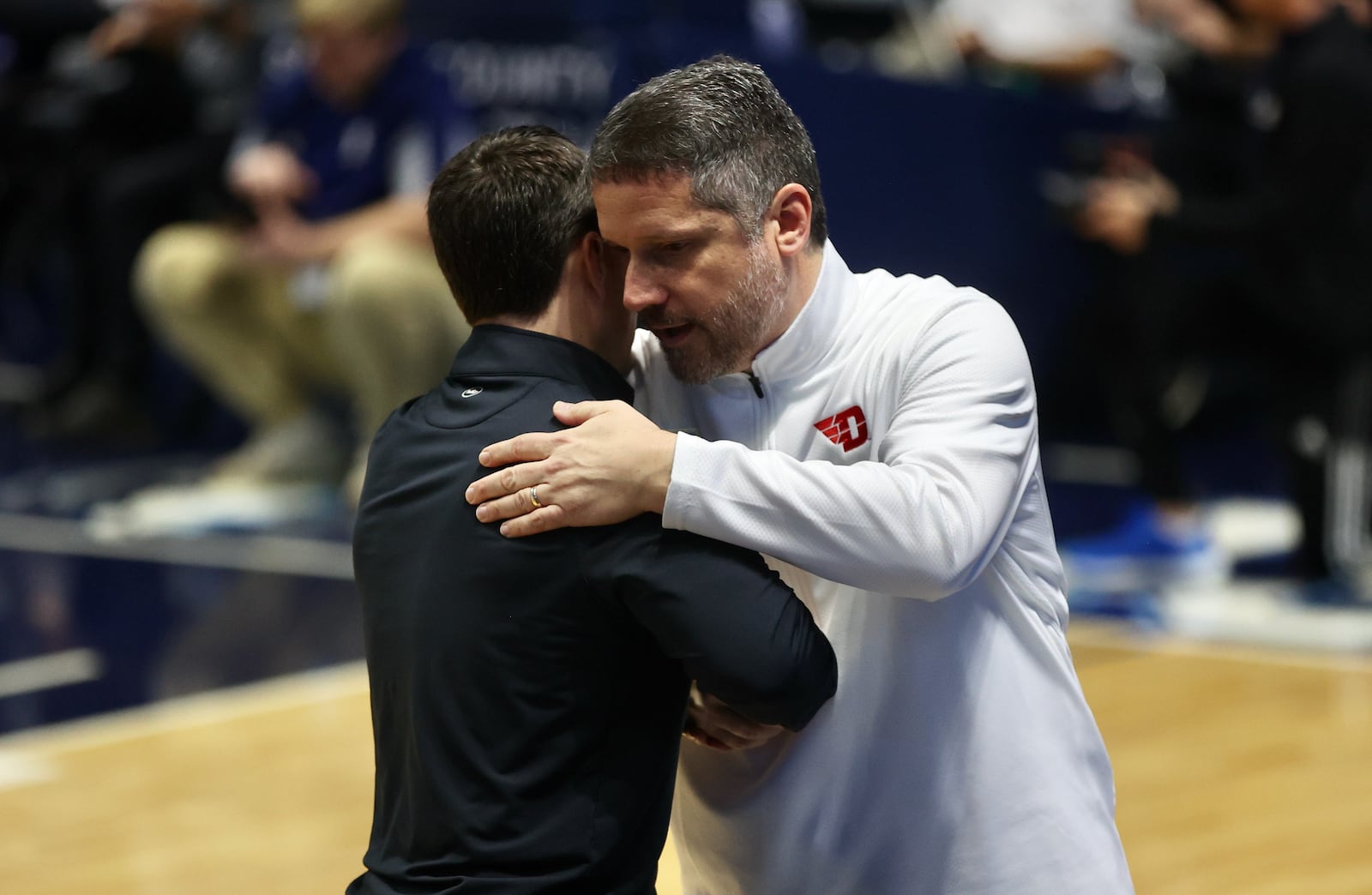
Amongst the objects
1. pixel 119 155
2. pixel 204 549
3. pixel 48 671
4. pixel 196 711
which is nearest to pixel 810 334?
pixel 196 711

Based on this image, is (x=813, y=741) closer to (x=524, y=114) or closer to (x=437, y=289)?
(x=437, y=289)

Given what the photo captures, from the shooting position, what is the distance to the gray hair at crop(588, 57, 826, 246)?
76.2 inches

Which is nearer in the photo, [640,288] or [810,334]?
[640,288]

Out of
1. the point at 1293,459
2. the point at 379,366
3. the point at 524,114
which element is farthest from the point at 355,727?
the point at 524,114

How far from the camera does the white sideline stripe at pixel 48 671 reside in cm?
479

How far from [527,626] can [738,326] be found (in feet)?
1.40

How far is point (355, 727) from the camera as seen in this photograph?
440cm

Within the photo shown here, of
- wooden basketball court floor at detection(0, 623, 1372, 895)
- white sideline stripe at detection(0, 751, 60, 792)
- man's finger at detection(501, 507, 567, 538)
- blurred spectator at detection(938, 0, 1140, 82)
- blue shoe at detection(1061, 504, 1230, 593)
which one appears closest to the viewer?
man's finger at detection(501, 507, 567, 538)

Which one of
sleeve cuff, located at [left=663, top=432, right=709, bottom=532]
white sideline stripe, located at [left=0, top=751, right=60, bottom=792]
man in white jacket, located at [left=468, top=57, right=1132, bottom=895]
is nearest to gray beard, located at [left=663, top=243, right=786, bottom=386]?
man in white jacket, located at [left=468, top=57, right=1132, bottom=895]

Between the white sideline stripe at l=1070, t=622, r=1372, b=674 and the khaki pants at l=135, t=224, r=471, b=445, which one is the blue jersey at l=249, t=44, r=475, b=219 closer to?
the khaki pants at l=135, t=224, r=471, b=445

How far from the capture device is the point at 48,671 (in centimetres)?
495

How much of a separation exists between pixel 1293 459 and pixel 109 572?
3738 millimetres

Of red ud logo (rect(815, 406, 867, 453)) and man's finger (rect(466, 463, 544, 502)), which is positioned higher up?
man's finger (rect(466, 463, 544, 502))

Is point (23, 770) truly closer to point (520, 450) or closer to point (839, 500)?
point (520, 450)
